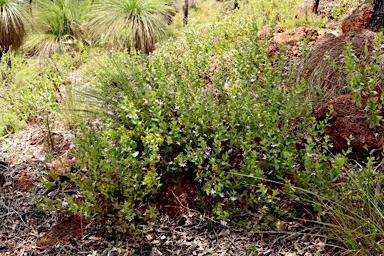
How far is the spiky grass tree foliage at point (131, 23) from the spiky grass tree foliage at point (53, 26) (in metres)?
1.45

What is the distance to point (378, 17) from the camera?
4.07 m

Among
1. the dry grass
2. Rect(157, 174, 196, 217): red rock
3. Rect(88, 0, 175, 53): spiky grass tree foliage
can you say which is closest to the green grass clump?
Rect(157, 174, 196, 217): red rock

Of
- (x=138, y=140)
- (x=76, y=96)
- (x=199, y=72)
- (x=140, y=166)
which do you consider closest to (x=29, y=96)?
(x=76, y=96)

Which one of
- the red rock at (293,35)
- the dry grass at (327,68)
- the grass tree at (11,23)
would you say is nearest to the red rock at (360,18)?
the red rock at (293,35)

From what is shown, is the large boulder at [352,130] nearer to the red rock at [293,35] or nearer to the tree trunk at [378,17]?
the tree trunk at [378,17]

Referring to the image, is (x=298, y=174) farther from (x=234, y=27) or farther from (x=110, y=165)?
(x=234, y=27)

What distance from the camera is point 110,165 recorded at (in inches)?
95.4

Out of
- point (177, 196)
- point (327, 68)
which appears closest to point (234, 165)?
point (177, 196)

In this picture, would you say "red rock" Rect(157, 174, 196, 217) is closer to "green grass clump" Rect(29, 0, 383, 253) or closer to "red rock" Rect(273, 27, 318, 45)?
"green grass clump" Rect(29, 0, 383, 253)

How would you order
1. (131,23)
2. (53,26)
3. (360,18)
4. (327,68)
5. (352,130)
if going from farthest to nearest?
1. (53,26)
2. (131,23)
3. (360,18)
4. (327,68)
5. (352,130)

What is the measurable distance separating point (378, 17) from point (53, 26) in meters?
7.04

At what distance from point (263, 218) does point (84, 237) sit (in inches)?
47.6

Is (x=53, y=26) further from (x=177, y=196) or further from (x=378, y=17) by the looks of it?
(x=177, y=196)

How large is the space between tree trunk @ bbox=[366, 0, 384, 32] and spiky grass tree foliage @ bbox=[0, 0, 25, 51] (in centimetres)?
634
